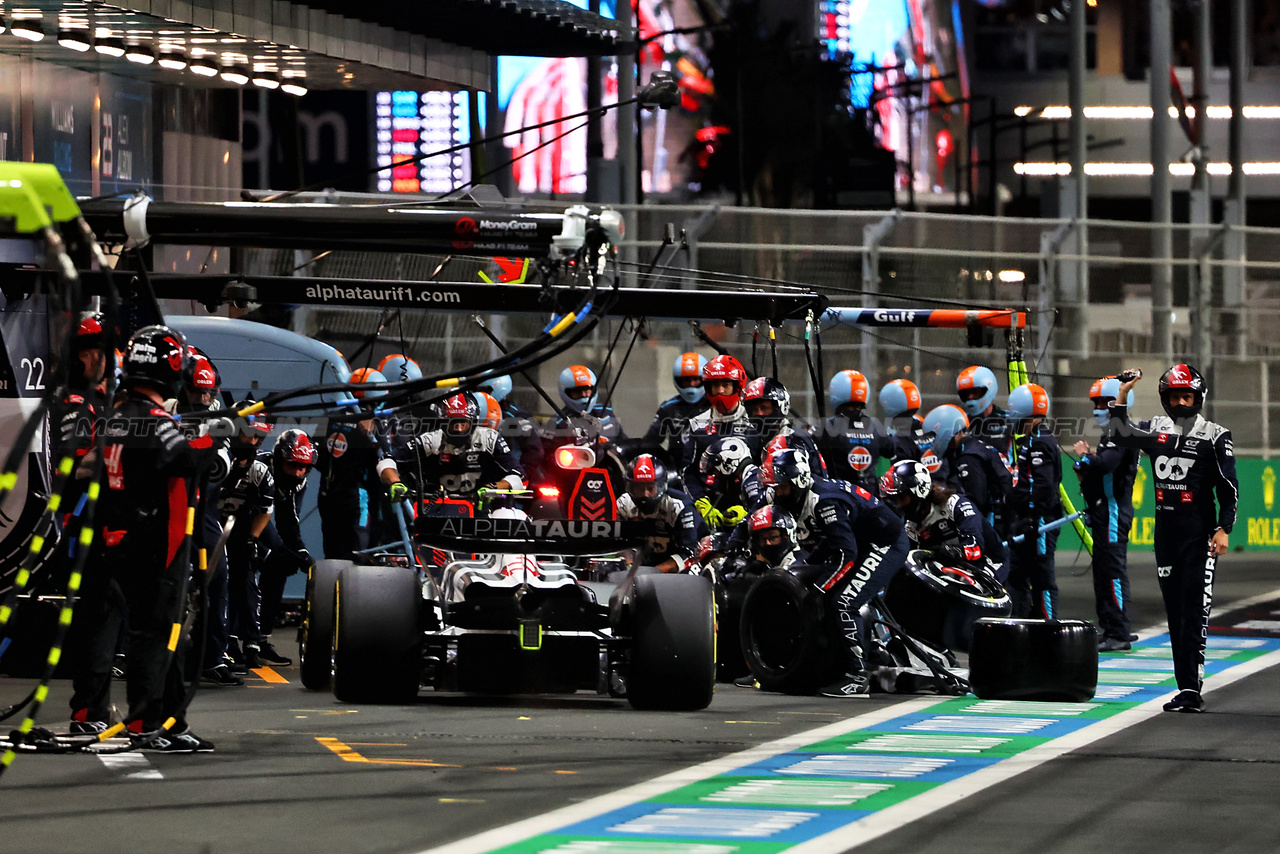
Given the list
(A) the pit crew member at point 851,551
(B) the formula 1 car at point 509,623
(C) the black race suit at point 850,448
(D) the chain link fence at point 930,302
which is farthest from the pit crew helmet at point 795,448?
(D) the chain link fence at point 930,302

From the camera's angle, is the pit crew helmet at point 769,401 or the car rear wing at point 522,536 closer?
the car rear wing at point 522,536

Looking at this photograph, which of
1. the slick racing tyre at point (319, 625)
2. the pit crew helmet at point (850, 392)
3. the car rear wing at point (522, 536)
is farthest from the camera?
the pit crew helmet at point (850, 392)

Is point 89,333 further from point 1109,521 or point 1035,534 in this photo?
point 1109,521

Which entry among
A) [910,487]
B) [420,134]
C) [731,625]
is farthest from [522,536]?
[420,134]

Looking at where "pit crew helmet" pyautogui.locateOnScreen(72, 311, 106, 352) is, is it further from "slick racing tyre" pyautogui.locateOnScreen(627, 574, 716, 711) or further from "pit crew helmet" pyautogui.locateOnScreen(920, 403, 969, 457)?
"pit crew helmet" pyautogui.locateOnScreen(920, 403, 969, 457)

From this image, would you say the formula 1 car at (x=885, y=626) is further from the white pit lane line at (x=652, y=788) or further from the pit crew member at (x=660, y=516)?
the white pit lane line at (x=652, y=788)

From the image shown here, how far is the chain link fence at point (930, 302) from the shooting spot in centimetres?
2120

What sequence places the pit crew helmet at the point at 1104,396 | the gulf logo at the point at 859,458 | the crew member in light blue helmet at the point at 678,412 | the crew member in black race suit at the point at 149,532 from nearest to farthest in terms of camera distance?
1. the crew member in black race suit at the point at 149,532
2. the gulf logo at the point at 859,458
3. the crew member in light blue helmet at the point at 678,412
4. the pit crew helmet at the point at 1104,396

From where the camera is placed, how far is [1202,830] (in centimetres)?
786

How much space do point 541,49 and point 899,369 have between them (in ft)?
17.4

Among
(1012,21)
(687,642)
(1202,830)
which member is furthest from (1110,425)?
(1012,21)

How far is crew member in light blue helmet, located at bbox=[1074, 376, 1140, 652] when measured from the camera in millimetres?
15969

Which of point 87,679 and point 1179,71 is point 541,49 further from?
point 1179,71

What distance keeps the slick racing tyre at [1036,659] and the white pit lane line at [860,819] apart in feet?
1.18
